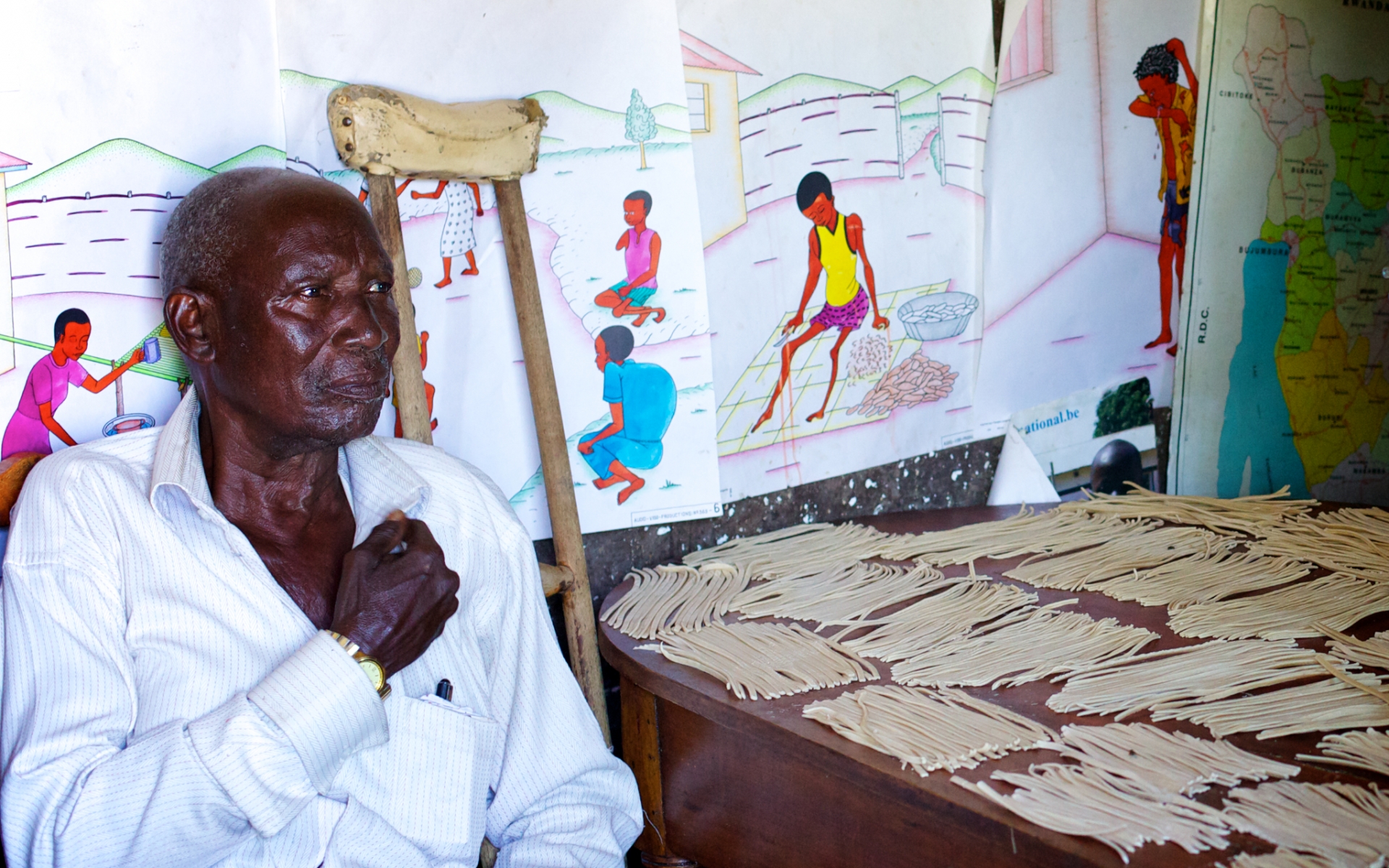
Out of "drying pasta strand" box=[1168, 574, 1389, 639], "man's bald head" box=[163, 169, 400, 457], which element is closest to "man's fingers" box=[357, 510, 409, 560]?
"man's bald head" box=[163, 169, 400, 457]

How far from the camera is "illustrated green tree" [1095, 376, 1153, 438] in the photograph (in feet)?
8.75

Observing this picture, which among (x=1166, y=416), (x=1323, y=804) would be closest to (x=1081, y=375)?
(x=1166, y=416)

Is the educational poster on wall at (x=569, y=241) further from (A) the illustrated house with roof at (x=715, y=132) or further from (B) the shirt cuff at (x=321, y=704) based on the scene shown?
(B) the shirt cuff at (x=321, y=704)

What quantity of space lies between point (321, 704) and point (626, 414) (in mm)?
881

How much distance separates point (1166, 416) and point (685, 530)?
1.44 m

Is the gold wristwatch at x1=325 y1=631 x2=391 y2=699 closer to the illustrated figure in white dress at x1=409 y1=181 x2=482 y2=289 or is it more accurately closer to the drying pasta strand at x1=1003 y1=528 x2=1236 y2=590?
the illustrated figure in white dress at x1=409 y1=181 x2=482 y2=289

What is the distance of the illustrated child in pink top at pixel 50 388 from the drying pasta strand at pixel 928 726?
3.19ft

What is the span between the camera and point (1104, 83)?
2.51m

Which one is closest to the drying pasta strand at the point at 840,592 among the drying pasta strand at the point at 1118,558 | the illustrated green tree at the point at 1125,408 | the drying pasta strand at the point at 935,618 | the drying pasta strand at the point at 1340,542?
the drying pasta strand at the point at 935,618

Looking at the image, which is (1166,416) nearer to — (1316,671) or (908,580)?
(908,580)

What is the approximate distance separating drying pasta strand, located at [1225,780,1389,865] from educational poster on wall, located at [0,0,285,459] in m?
1.33

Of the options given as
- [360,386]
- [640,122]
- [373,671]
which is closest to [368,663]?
[373,671]

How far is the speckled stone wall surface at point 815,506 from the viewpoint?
76.3 inches

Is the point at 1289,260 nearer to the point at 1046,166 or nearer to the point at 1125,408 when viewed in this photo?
the point at 1125,408
